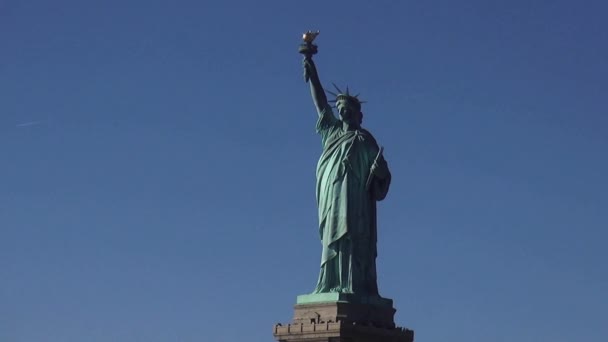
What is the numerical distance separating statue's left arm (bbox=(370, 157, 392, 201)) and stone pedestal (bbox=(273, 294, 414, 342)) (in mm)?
3279

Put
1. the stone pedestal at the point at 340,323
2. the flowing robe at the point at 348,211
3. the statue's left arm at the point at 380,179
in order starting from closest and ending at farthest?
1. the stone pedestal at the point at 340,323
2. the flowing robe at the point at 348,211
3. the statue's left arm at the point at 380,179

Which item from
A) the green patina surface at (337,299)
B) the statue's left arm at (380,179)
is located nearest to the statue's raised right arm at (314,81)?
the statue's left arm at (380,179)

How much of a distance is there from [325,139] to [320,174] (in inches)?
50.8

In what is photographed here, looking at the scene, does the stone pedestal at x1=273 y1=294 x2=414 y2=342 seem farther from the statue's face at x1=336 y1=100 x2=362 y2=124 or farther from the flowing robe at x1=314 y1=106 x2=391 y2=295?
the statue's face at x1=336 y1=100 x2=362 y2=124

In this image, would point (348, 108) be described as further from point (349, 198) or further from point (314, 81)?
point (349, 198)

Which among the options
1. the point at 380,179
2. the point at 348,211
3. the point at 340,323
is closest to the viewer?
the point at 340,323

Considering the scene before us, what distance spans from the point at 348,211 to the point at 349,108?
3493 millimetres

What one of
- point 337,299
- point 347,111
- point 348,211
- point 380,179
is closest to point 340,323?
point 337,299

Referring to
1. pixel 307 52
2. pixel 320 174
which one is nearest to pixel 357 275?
pixel 320 174

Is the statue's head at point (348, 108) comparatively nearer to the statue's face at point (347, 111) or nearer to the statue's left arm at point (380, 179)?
the statue's face at point (347, 111)

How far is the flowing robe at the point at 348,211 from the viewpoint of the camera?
119ft

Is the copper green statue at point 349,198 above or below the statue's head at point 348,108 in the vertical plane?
below

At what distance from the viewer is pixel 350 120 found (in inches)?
1497

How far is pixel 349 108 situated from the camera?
38.0m
